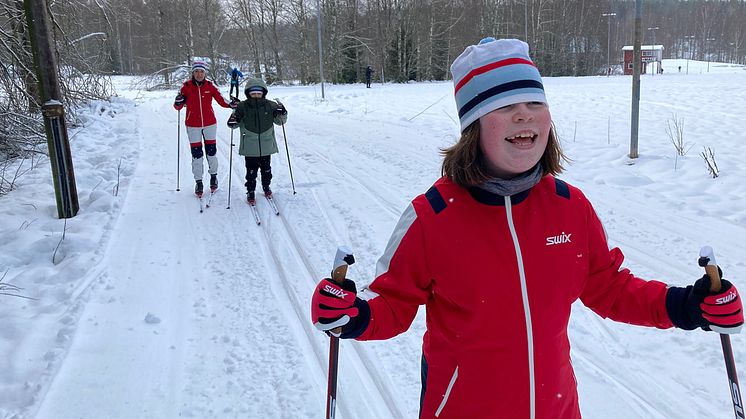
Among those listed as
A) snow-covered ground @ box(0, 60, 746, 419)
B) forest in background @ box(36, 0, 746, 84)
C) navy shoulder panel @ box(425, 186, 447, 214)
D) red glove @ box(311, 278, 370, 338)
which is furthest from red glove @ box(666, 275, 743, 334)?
forest in background @ box(36, 0, 746, 84)

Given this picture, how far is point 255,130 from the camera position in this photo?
8031 mm

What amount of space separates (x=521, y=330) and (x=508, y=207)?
0.37m

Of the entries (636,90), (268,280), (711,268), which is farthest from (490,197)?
(636,90)

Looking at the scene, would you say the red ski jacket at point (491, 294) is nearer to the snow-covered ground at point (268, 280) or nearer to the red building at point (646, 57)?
the snow-covered ground at point (268, 280)

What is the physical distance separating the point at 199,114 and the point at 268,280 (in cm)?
418

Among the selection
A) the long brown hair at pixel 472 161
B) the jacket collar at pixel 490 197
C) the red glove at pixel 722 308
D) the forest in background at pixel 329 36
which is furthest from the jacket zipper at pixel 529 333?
the forest in background at pixel 329 36

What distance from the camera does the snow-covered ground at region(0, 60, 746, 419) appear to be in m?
3.42

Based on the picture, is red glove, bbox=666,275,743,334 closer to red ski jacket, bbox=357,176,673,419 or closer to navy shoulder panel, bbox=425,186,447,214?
red ski jacket, bbox=357,176,673,419

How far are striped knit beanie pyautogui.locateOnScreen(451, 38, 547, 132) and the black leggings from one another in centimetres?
644

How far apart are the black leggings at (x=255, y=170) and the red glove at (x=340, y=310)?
21.2ft

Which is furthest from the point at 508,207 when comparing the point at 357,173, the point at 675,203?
the point at 357,173

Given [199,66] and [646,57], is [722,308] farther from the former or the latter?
[646,57]

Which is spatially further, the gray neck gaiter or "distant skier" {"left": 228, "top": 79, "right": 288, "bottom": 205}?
"distant skier" {"left": 228, "top": 79, "right": 288, "bottom": 205}

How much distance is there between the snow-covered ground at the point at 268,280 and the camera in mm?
3424
